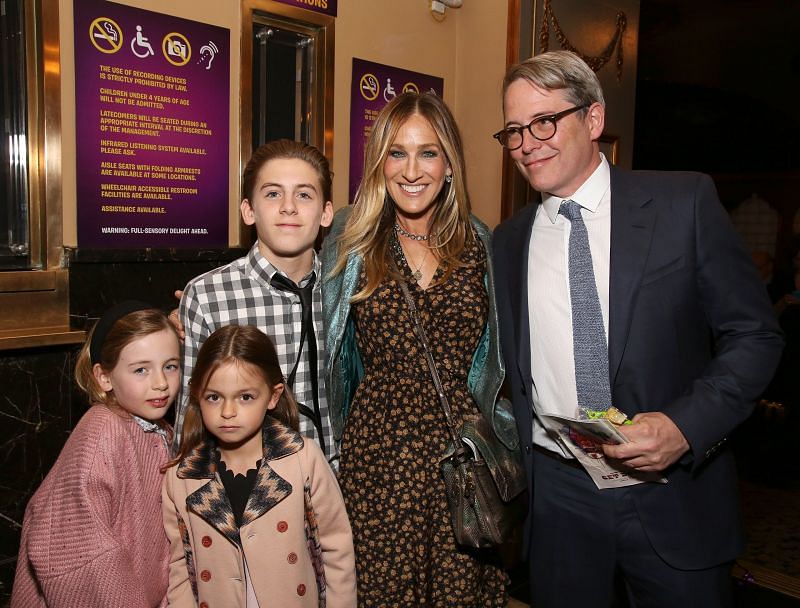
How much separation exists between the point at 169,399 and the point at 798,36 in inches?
307

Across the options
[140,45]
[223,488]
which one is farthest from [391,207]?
[140,45]

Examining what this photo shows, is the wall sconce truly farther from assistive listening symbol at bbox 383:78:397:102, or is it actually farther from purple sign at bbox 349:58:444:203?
assistive listening symbol at bbox 383:78:397:102

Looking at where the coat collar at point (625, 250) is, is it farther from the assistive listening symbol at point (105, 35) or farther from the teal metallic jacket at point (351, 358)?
the assistive listening symbol at point (105, 35)

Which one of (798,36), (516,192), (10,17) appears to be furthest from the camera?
(798,36)

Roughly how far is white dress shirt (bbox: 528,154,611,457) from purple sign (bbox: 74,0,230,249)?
6.28ft

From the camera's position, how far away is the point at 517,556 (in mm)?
3721

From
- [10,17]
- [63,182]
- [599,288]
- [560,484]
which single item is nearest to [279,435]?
[560,484]

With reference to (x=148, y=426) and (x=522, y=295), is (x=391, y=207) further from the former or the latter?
(x=148, y=426)

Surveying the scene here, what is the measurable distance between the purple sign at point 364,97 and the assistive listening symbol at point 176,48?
1.05 m

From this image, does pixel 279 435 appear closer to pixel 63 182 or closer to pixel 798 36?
pixel 63 182

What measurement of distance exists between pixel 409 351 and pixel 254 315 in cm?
50

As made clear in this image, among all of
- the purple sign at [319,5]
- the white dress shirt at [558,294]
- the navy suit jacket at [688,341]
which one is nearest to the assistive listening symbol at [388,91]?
the purple sign at [319,5]

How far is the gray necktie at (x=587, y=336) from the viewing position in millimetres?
1825

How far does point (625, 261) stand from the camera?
1812mm
